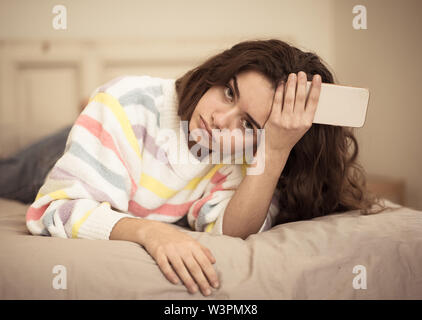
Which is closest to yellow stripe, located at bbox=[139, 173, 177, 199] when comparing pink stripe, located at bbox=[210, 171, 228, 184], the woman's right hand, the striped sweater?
the striped sweater

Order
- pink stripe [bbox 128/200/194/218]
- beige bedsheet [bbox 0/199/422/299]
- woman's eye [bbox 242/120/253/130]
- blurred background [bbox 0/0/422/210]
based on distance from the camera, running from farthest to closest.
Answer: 1. blurred background [bbox 0/0/422/210]
2. pink stripe [bbox 128/200/194/218]
3. woman's eye [bbox 242/120/253/130]
4. beige bedsheet [bbox 0/199/422/299]

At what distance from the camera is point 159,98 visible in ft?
2.85

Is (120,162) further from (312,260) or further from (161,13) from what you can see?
(161,13)

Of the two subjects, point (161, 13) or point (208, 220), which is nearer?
point (208, 220)

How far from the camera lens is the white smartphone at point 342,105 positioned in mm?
748

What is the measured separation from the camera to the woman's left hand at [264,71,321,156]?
2.36 ft

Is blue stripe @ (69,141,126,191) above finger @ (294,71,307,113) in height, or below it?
below

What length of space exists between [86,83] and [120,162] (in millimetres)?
1172

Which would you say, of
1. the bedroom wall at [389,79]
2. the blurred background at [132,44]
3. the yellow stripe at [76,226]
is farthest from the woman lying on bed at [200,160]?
the blurred background at [132,44]

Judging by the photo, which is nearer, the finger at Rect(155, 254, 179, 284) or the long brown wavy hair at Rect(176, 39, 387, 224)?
the finger at Rect(155, 254, 179, 284)

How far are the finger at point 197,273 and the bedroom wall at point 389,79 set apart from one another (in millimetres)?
1168

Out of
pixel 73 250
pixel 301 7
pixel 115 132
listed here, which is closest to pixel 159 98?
pixel 115 132

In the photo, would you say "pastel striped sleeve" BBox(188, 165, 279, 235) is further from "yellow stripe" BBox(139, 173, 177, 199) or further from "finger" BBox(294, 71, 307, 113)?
"finger" BBox(294, 71, 307, 113)
